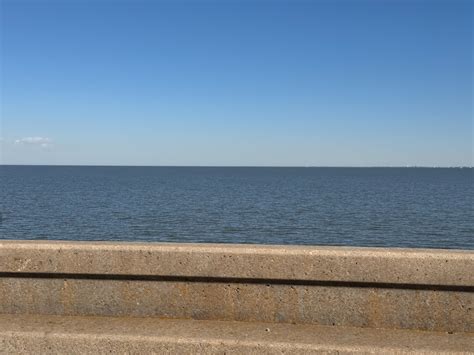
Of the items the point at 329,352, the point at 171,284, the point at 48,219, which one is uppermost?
the point at 171,284

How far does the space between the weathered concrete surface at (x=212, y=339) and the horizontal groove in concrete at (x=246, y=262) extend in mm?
313

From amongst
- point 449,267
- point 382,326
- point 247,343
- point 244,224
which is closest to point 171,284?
point 247,343

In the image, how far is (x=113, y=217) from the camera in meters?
40.8

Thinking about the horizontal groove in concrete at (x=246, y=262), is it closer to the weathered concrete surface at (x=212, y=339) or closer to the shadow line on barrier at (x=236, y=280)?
the shadow line on barrier at (x=236, y=280)

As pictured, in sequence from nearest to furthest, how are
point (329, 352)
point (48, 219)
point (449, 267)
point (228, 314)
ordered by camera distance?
point (329, 352), point (449, 267), point (228, 314), point (48, 219)

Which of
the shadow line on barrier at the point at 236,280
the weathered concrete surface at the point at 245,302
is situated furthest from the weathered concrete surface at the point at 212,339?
the shadow line on barrier at the point at 236,280

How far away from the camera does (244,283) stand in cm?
348

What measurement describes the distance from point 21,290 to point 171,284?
3.40 ft

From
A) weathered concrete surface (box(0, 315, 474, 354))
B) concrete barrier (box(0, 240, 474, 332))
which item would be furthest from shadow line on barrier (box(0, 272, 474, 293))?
weathered concrete surface (box(0, 315, 474, 354))

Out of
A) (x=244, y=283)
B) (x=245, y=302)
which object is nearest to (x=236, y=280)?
(x=244, y=283)

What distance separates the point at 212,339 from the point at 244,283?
47cm

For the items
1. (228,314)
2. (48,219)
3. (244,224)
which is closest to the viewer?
(228,314)

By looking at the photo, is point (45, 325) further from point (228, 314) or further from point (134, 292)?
point (228, 314)

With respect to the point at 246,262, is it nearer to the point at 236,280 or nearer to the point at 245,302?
the point at 236,280
